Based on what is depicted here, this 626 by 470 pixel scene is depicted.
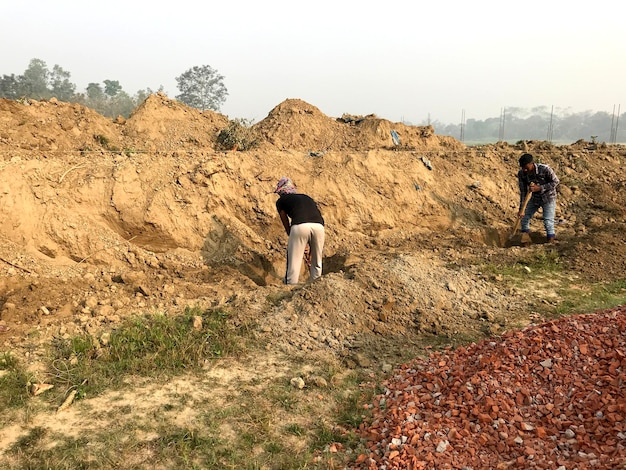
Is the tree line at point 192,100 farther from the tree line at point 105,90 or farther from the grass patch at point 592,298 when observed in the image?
the grass patch at point 592,298

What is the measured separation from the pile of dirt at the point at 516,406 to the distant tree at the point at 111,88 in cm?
5241

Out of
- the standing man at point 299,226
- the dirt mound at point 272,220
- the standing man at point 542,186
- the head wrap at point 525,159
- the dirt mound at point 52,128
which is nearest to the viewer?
the dirt mound at point 272,220

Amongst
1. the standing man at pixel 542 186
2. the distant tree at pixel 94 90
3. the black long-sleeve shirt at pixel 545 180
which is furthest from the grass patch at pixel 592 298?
the distant tree at pixel 94 90

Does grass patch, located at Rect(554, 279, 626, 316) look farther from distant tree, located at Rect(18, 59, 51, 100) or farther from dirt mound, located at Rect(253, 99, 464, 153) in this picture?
distant tree, located at Rect(18, 59, 51, 100)

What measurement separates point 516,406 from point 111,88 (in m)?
54.1

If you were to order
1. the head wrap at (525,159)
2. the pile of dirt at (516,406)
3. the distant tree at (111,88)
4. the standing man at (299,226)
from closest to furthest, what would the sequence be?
the pile of dirt at (516,406)
the standing man at (299,226)
the head wrap at (525,159)
the distant tree at (111,88)

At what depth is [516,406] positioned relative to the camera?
10.4ft

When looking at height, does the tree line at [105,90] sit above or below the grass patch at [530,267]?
above

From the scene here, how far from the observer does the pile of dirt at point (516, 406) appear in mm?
2768

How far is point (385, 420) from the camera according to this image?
11.1 ft

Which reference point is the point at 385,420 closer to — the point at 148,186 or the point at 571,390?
the point at 571,390

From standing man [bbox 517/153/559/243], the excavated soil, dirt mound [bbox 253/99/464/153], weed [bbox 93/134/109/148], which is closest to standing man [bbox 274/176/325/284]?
the excavated soil

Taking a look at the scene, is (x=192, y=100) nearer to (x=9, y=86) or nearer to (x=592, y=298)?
(x=9, y=86)

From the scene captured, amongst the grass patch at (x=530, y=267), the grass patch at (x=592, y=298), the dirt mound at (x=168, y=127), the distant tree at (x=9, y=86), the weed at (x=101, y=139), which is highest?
the distant tree at (x=9, y=86)
